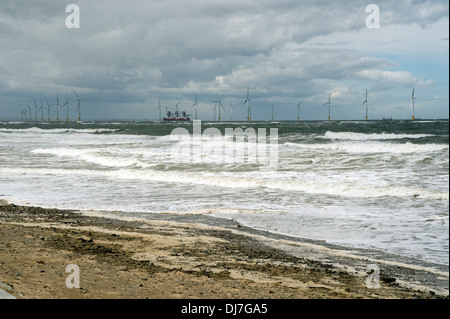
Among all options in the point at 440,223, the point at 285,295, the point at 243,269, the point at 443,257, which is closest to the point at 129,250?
the point at 243,269

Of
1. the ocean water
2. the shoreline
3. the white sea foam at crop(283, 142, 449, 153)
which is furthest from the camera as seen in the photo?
the white sea foam at crop(283, 142, 449, 153)

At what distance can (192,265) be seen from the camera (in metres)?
6.59

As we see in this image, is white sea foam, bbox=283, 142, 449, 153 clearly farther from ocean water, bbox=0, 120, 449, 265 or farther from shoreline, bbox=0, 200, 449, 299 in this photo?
shoreline, bbox=0, 200, 449, 299

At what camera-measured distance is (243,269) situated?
20.9ft

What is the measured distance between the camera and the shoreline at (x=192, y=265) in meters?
5.26

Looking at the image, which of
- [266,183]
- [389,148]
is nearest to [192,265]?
[266,183]

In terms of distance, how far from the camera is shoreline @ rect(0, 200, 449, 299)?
5262 mm

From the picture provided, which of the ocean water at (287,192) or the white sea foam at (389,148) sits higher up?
the white sea foam at (389,148)

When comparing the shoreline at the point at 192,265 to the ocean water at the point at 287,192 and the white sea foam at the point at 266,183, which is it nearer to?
the ocean water at the point at 287,192

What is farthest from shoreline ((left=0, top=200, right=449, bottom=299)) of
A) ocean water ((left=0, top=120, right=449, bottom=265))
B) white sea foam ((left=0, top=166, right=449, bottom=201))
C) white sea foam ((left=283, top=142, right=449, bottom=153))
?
white sea foam ((left=283, top=142, right=449, bottom=153))

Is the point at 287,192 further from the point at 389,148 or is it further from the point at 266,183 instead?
the point at 389,148

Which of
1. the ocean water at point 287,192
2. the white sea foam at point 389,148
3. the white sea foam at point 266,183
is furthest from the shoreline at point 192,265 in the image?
the white sea foam at point 389,148
